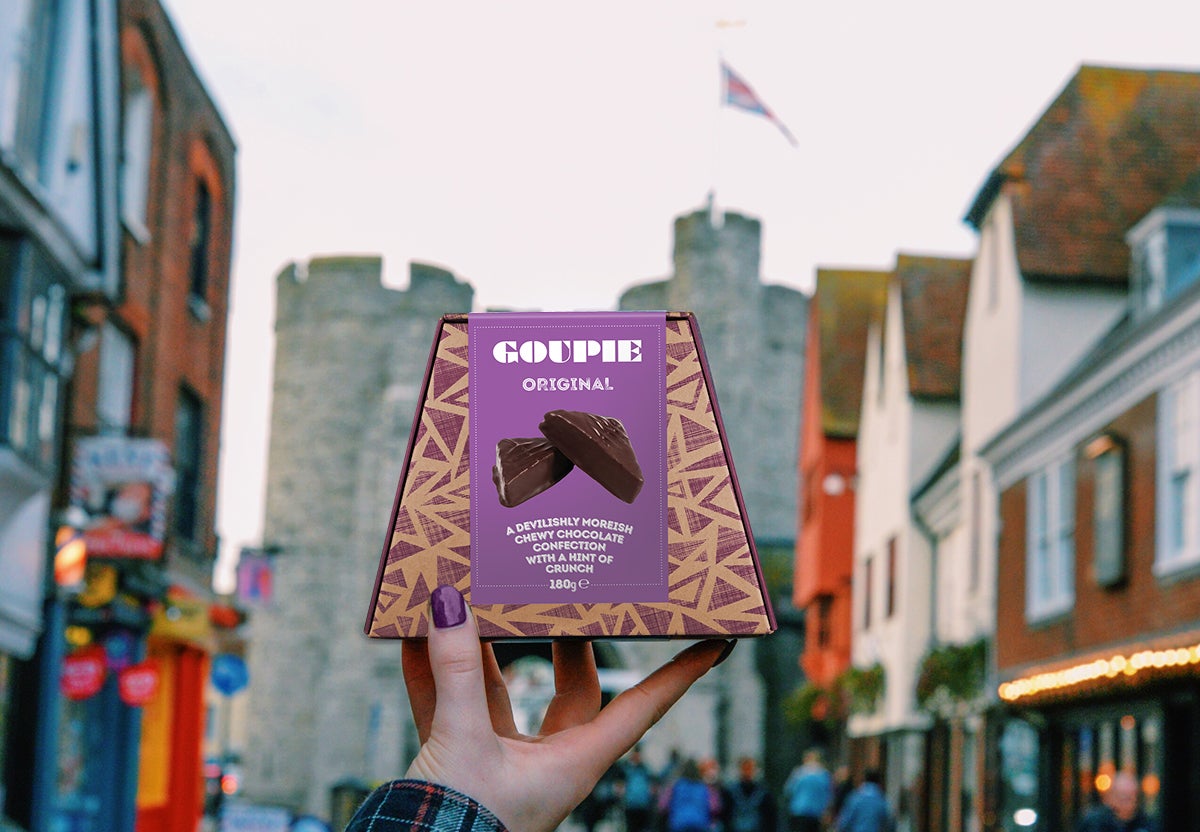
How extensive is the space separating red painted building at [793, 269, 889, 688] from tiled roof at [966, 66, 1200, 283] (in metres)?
12.9

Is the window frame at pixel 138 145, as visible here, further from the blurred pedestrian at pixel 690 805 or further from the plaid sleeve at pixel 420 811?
the plaid sleeve at pixel 420 811

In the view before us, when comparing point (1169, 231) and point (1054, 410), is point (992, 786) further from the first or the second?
point (1169, 231)

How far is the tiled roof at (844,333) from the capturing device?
37.0 m

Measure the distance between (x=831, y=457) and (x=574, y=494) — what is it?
35.2 m

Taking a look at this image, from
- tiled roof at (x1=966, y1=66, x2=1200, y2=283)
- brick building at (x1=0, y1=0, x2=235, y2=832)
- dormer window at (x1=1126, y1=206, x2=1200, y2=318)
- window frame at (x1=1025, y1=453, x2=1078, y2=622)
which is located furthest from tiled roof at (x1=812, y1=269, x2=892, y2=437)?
dormer window at (x1=1126, y1=206, x2=1200, y2=318)

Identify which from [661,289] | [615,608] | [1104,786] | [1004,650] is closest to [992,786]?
[1004,650]

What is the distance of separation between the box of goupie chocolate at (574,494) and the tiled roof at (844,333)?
35.1 m

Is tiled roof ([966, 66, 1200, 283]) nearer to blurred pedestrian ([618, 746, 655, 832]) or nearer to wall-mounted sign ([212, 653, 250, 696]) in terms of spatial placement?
blurred pedestrian ([618, 746, 655, 832])

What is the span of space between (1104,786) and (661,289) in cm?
3635

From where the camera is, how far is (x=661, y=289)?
54250 millimetres

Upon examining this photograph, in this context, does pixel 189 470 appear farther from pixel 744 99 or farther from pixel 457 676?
pixel 457 676

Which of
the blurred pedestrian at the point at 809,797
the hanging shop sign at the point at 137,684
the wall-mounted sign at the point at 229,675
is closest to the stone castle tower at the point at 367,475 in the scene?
the blurred pedestrian at the point at 809,797

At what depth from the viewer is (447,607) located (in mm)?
1758

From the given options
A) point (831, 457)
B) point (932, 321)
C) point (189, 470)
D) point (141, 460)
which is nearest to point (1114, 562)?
point (141, 460)
